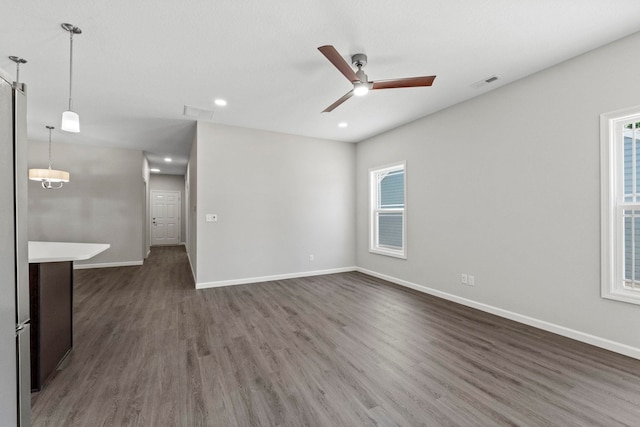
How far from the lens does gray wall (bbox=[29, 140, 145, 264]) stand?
5.93 metres

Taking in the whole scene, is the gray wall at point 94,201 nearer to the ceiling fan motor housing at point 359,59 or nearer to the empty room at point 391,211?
the empty room at point 391,211

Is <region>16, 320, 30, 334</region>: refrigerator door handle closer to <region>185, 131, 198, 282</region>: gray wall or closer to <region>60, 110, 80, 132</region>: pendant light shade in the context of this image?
<region>60, 110, 80, 132</region>: pendant light shade

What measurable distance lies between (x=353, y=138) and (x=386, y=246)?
7.44ft

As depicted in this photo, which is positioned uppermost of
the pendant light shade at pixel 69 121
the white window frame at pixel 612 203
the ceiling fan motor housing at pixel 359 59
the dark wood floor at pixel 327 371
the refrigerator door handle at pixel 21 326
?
the ceiling fan motor housing at pixel 359 59

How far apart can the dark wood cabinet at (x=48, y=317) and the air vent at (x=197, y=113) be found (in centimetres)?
252

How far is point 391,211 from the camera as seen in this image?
512 centimetres

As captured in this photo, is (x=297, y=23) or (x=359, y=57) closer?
(x=297, y=23)

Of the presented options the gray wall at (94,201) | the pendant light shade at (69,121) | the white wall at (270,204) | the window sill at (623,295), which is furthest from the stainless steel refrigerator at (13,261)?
the gray wall at (94,201)

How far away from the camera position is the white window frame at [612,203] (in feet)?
8.14

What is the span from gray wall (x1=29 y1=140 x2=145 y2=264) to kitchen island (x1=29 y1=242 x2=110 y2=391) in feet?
16.0

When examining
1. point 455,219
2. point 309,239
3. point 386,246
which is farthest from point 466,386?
point 309,239

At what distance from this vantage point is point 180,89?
3.38 m

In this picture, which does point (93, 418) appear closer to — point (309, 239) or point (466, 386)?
point (466, 386)

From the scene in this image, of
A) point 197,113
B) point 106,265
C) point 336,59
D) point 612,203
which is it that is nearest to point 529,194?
point 612,203
